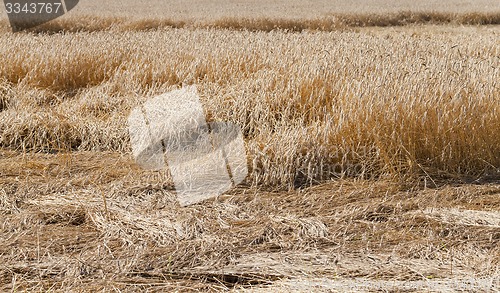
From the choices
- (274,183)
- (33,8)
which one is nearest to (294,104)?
(274,183)

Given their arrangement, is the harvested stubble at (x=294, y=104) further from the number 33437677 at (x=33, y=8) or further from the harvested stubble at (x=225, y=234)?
the number 33437677 at (x=33, y=8)

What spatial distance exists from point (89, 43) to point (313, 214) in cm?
591

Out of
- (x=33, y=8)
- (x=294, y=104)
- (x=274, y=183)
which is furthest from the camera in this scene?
(x=33, y=8)

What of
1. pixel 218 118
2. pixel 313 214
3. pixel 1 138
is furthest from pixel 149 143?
pixel 313 214

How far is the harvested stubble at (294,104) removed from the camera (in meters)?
4.11

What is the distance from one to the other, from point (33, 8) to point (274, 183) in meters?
15.2

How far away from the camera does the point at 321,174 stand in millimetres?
4023

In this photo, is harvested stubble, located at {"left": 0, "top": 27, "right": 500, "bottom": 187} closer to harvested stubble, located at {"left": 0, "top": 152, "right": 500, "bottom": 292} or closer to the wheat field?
the wheat field

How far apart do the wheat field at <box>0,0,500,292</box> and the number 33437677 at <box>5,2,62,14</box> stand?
10.7 metres

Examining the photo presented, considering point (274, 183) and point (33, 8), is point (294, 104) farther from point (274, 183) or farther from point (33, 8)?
point (33, 8)

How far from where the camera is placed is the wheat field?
2.82 meters

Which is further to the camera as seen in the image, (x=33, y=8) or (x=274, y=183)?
(x=33, y=8)

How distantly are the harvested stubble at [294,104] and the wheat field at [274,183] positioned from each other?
2cm

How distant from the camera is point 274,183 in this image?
3957mm
